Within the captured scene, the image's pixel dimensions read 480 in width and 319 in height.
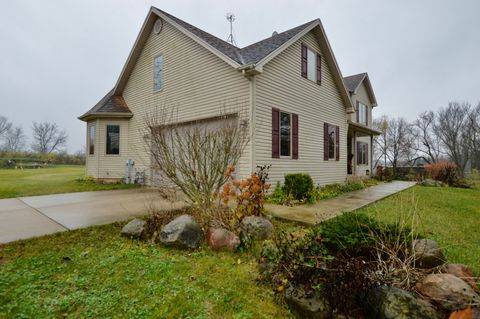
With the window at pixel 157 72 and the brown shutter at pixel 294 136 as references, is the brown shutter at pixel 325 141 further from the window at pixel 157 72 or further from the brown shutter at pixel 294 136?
the window at pixel 157 72

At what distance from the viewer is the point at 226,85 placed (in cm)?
766

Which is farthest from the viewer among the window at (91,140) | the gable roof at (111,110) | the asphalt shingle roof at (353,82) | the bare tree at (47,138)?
the bare tree at (47,138)

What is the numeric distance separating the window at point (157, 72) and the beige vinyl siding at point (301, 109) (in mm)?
5268

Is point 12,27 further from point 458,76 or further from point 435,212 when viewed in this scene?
point 458,76

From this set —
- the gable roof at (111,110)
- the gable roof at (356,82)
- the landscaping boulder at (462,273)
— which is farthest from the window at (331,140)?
the gable roof at (111,110)

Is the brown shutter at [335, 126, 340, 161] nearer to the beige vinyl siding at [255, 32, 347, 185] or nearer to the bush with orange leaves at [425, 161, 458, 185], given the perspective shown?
the beige vinyl siding at [255, 32, 347, 185]

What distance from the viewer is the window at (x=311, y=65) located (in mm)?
9312

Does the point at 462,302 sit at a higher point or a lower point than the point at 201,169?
lower

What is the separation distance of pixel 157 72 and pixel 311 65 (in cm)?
697

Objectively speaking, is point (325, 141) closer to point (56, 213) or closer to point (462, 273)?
point (462, 273)

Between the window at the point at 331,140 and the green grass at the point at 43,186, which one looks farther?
the window at the point at 331,140

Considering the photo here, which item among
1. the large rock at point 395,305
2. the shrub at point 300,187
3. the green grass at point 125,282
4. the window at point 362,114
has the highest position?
the window at point 362,114

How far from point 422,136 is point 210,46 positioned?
39.8m

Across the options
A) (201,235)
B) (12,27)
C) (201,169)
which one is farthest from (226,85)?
(12,27)
